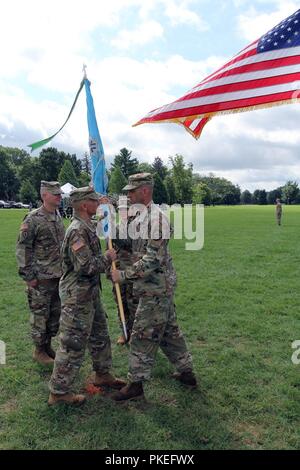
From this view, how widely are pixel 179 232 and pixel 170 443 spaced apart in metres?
19.7

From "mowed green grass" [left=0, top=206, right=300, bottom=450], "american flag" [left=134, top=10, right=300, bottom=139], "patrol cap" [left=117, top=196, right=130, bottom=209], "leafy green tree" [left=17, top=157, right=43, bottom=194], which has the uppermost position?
"leafy green tree" [left=17, top=157, right=43, bottom=194]

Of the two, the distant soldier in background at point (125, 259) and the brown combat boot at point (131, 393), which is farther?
the distant soldier in background at point (125, 259)

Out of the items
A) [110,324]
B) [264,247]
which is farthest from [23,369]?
[264,247]

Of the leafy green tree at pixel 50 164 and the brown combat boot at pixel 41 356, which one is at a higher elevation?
the leafy green tree at pixel 50 164

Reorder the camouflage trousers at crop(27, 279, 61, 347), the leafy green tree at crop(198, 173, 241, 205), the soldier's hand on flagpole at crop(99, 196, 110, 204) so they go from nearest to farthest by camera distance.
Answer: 1. the soldier's hand on flagpole at crop(99, 196, 110, 204)
2. the camouflage trousers at crop(27, 279, 61, 347)
3. the leafy green tree at crop(198, 173, 241, 205)

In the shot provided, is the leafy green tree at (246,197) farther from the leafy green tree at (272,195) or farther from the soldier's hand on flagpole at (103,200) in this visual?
the soldier's hand on flagpole at (103,200)

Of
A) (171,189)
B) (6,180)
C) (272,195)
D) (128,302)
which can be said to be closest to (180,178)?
(171,189)

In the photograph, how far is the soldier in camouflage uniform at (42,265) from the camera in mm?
5430

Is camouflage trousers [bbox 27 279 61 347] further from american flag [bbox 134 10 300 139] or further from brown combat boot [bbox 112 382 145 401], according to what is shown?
american flag [bbox 134 10 300 139]

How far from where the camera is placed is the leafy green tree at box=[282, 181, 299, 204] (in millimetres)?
123438

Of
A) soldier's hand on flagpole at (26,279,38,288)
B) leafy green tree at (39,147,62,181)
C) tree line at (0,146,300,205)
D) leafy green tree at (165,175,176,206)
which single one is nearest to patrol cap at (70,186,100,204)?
soldier's hand on flagpole at (26,279,38,288)

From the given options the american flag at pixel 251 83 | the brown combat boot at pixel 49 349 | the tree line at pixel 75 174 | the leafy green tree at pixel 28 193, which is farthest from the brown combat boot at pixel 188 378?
the leafy green tree at pixel 28 193

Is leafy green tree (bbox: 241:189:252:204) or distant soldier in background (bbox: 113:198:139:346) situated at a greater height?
leafy green tree (bbox: 241:189:252:204)

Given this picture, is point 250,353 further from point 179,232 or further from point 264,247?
point 179,232
